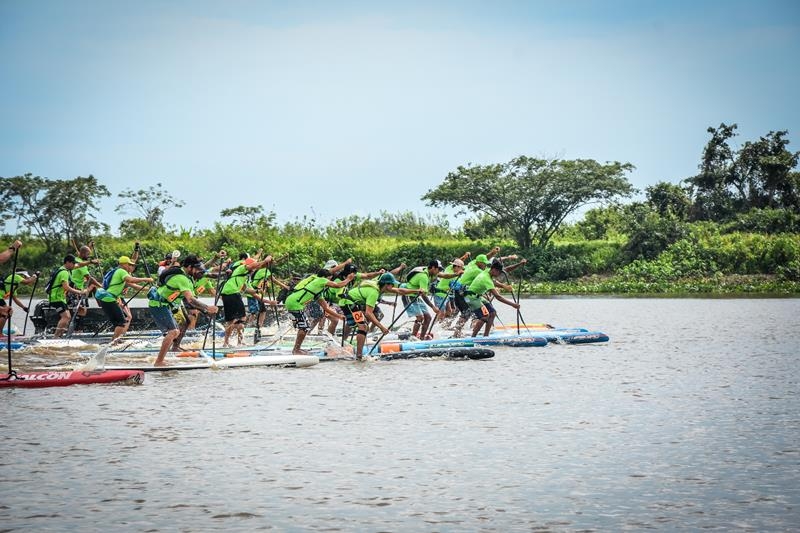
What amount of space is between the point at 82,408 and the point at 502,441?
21.3 ft

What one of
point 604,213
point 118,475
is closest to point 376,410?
point 118,475

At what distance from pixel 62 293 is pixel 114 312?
10.2 feet

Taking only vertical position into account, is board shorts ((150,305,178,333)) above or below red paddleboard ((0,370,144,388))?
above

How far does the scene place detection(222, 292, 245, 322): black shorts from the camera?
75.7ft

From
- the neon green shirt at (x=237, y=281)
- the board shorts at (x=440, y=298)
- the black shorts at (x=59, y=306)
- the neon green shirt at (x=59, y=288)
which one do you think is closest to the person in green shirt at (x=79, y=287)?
the black shorts at (x=59, y=306)

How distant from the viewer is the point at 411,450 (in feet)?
38.6

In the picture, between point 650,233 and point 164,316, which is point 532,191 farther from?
point 164,316

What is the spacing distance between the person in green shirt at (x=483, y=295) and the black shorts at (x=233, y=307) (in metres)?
5.31

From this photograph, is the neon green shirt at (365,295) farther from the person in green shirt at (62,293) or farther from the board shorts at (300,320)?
the person in green shirt at (62,293)

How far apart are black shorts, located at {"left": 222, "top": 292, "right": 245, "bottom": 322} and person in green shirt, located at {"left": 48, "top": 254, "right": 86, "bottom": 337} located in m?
3.97

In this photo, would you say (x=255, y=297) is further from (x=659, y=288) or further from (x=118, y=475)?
(x=659, y=288)

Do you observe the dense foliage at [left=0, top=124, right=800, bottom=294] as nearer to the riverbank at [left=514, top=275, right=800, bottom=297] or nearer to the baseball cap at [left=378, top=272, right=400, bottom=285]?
the riverbank at [left=514, top=275, right=800, bottom=297]

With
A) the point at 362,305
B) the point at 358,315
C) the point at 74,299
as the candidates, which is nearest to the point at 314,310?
the point at 362,305

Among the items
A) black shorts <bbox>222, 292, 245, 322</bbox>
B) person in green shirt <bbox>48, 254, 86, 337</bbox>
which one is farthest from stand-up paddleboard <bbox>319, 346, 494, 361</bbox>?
person in green shirt <bbox>48, 254, 86, 337</bbox>
